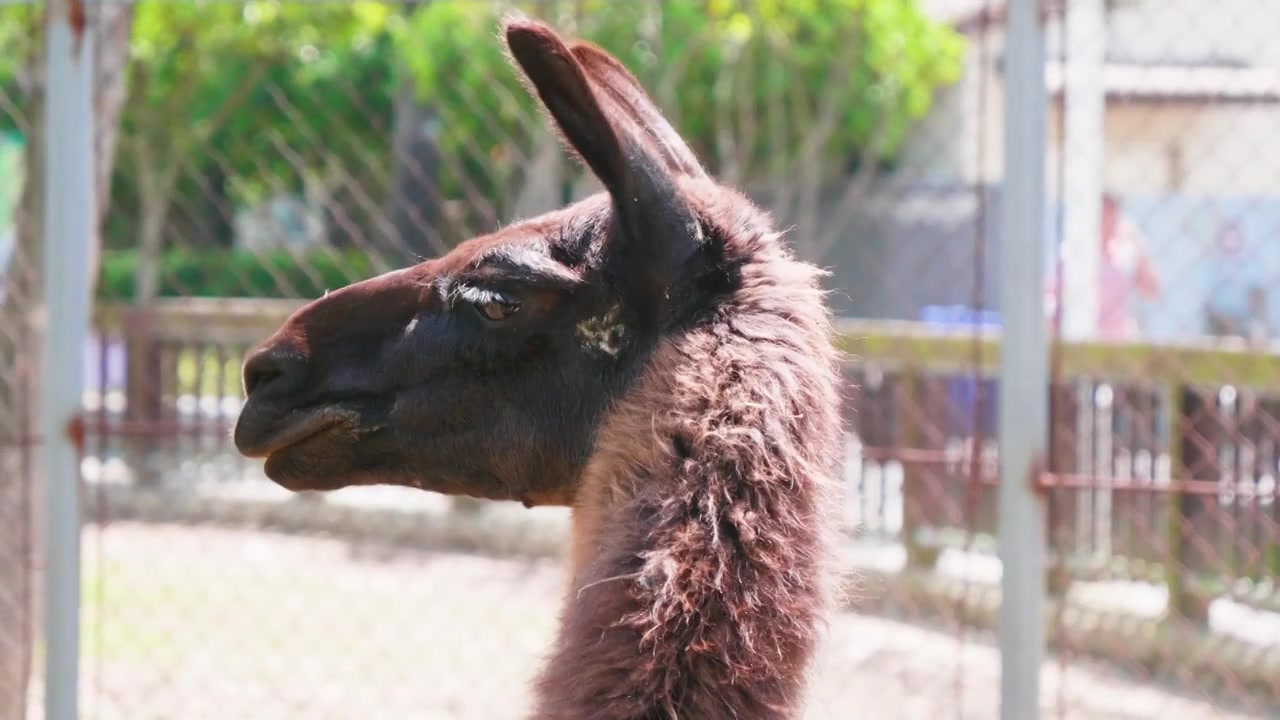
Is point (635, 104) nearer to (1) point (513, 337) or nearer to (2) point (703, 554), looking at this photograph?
(1) point (513, 337)

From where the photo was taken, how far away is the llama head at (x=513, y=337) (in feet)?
6.81

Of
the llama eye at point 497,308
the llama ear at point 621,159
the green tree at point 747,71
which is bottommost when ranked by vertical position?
the llama eye at point 497,308

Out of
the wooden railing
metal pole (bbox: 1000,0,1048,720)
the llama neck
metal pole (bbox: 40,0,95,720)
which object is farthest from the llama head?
the wooden railing

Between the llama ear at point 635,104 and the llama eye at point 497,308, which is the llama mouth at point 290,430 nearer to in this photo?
the llama eye at point 497,308

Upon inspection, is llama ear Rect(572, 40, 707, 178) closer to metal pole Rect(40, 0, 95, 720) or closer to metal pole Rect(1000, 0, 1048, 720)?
metal pole Rect(1000, 0, 1048, 720)

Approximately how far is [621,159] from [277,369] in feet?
2.25

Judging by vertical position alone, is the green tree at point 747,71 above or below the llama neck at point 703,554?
above

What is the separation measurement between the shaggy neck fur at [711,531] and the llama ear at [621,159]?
4.5 inches

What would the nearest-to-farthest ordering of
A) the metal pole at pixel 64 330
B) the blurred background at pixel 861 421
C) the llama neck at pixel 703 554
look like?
the llama neck at pixel 703 554, the metal pole at pixel 64 330, the blurred background at pixel 861 421

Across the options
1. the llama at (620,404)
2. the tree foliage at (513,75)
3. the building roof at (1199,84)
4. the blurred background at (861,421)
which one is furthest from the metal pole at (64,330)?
the tree foliage at (513,75)

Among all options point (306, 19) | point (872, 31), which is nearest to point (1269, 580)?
point (872, 31)

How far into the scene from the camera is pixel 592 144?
6.57 ft

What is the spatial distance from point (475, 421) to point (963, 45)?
9.32 m

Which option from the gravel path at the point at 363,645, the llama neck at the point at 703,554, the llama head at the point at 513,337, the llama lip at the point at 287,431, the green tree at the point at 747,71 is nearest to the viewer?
the llama neck at the point at 703,554
